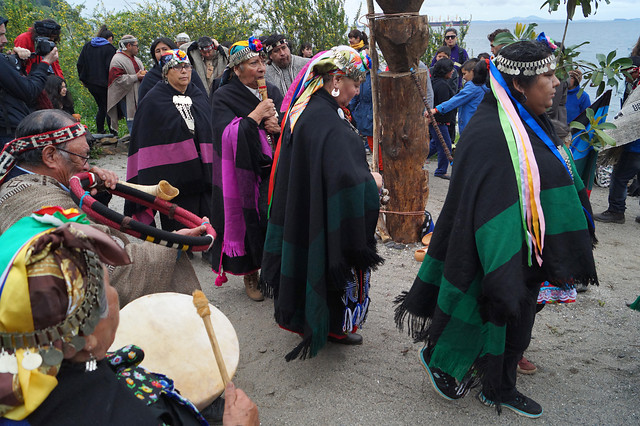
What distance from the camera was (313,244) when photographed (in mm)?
2996

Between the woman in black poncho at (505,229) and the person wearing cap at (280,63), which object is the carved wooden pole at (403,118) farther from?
the woman in black poncho at (505,229)

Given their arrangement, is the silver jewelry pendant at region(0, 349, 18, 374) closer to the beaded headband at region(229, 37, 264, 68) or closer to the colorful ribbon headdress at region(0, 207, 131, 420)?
the colorful ribbon headdress at region(0, 207, 131, 420)

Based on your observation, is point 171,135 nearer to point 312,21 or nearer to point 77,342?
point 77,342

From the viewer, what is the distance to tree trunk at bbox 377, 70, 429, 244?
4816mm

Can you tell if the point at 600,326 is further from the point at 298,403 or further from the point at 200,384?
the point at 200,384

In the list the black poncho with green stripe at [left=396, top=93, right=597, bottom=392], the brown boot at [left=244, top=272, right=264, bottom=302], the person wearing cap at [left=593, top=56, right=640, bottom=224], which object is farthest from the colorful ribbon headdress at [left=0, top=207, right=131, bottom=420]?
the person wearing cap at [left=593, top=56, right=640, bottom=224]

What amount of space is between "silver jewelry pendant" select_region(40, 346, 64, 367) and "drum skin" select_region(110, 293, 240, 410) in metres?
1.20

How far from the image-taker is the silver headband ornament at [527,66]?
2.52m

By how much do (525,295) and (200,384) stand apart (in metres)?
1.65

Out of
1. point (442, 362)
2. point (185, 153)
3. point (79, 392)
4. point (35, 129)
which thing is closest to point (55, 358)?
point (79, 392)

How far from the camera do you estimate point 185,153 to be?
4695 millimetres

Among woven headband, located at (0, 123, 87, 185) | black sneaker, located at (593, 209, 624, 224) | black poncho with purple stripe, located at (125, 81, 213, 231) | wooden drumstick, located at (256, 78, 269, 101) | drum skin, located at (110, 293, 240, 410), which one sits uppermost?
wooden drumstick, located at (256, 78, 269, 101)

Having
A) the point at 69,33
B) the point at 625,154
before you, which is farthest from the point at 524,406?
the point at 69,33

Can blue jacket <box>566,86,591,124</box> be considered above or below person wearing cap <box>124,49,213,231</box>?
above
